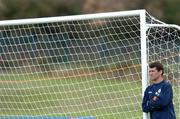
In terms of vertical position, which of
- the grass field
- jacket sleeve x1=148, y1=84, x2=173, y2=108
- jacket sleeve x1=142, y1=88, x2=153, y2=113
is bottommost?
the grass field

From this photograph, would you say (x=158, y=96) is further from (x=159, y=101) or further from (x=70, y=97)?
(x=70, y=97)

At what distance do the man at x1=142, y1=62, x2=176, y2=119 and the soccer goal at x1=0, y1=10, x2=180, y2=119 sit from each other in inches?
35.3

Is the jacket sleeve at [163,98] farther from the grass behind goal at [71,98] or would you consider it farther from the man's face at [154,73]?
the grass behind goal at [71,98]

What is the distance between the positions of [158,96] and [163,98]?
0.22 ft

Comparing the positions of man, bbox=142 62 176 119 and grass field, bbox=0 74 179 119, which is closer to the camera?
man, bbox=142 62 176 119

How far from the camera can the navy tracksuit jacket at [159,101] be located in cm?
836

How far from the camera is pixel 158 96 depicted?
8.37m

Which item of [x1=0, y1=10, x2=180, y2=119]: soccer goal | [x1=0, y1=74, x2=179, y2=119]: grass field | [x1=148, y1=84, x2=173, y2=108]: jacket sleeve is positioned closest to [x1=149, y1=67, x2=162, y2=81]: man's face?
[x1=148, y1=84, x2=173, y2=108]: jacket sleeve

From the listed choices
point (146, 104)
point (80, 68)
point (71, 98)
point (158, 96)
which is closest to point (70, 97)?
point (71, 98)

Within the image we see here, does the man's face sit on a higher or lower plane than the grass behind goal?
higher

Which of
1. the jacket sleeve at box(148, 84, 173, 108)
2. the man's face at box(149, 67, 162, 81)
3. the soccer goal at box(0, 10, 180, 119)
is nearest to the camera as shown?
the jacket sleeve at box(148, 84, 173, 108)

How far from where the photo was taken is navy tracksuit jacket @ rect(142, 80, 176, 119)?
836 centimetres

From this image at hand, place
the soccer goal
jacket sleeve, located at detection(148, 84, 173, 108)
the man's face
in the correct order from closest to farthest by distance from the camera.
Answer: jacket sleeve, located at detection(148, 84, 173, 108) → the man's face → the soccer goal

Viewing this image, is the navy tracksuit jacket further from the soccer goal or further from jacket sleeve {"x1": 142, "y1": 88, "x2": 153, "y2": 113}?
the soccer goal
